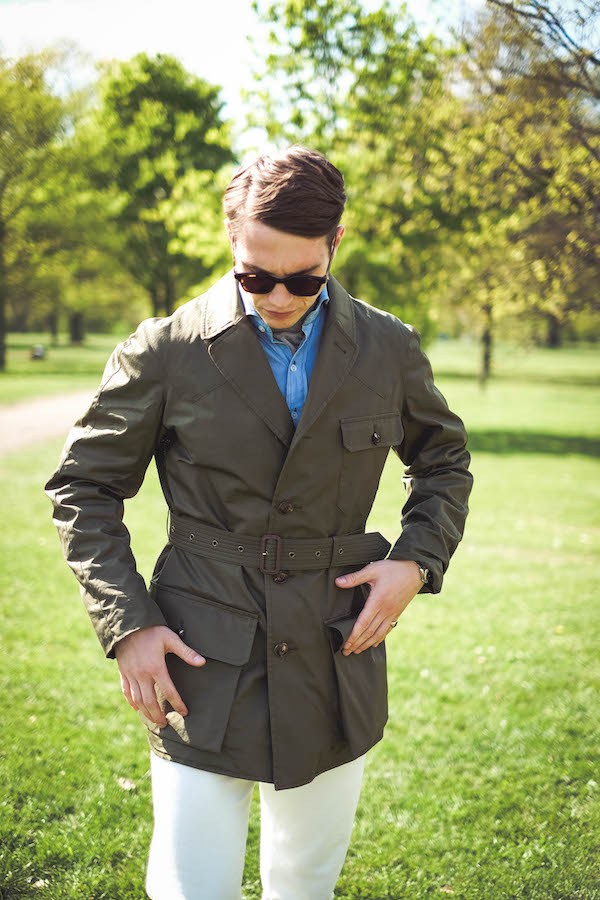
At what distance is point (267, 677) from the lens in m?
2.10

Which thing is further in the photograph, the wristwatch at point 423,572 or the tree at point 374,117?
the tree at point 374,117

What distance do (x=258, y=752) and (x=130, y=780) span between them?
99.0 inches

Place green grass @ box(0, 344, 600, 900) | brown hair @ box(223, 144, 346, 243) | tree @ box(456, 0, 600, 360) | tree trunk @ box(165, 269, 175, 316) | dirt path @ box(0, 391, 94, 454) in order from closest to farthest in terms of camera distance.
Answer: brown hair @ box(223, 144, 346, 243) < green grass @ box(0, 344, 600, 900) < tree @ box(456, 0, 600, 360) < dirt path @ box(0, 391, 94, 454) < tree trunk @ box(165, 269, 175, 316)

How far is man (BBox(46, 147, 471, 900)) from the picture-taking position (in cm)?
202

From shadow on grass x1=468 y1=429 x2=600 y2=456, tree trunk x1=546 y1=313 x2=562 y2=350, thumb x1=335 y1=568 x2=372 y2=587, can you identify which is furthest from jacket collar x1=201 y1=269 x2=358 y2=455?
shadow on grass x1=468 y1=429 x2=600 y2=456

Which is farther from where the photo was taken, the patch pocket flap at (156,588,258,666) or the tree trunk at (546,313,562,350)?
the tree trunk at (546,313,562,350)

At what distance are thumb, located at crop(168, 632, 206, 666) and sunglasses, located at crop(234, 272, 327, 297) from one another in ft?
2.90

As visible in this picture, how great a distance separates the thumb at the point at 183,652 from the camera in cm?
202

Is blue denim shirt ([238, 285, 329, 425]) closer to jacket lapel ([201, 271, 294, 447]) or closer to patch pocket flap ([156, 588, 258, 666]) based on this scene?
jacket lapel ([201, 271, 294, 447])

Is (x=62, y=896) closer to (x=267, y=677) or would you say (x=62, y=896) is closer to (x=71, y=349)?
(x=267, y=677)

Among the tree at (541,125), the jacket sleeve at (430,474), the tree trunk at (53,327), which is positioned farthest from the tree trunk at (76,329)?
the jacket sleeve at (430,474)

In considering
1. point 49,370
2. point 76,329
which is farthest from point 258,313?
point 76,329

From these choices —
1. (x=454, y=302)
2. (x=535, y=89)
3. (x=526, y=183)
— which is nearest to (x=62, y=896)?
(x=535, y=89)

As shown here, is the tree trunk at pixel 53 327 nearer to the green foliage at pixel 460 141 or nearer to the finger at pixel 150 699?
the green foliage at pixel 460 141
